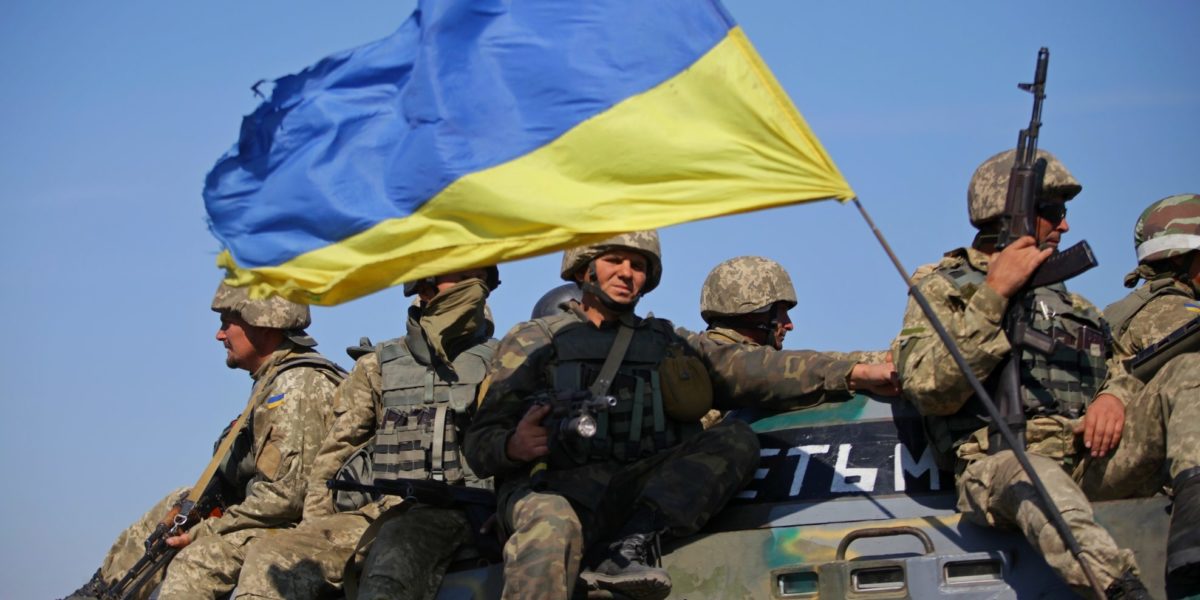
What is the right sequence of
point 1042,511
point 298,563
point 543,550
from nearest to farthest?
point 1042,511, point 543,550, point 298,563

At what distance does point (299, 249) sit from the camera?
26.2 feet

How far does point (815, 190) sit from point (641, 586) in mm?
1815

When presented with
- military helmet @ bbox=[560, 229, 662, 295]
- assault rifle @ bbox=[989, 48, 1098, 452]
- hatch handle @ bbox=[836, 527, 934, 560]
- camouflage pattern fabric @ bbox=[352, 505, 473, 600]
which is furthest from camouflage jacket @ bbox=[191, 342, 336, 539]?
assault rifle @ bbox=[989, 48, 1098, 452]

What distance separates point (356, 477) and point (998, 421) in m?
3.92

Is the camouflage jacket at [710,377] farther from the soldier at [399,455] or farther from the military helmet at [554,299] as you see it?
the military helmet at [554,299]

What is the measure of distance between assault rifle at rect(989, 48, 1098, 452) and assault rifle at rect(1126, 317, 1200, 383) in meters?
0.55

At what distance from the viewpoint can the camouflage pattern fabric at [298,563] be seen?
9.31 metres

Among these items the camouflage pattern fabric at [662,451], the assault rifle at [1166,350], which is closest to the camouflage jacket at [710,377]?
the camouflage pattern fabric at [662,451]

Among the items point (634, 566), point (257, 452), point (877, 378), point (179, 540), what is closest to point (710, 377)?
point (877, 378)

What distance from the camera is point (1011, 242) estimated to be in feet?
25.3

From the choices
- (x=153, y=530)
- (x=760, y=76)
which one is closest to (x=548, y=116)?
(x=760, y=76)

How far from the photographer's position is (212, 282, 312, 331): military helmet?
442 inches

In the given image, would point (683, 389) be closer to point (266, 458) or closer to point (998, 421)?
point (998, 421)

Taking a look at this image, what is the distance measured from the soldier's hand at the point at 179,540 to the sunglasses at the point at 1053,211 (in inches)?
211
